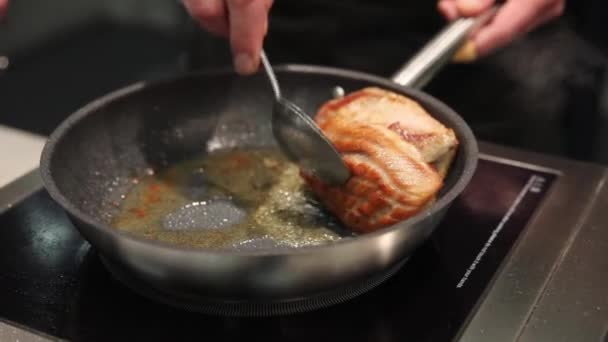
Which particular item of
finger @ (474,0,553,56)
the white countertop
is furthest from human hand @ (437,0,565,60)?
the white countertop

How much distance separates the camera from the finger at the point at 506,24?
1219 mm

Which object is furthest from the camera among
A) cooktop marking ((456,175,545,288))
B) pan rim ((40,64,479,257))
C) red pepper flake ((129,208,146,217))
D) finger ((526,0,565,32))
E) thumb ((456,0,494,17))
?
finger ((526,0,565,32))

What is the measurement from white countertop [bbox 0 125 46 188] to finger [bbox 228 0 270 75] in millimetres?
370

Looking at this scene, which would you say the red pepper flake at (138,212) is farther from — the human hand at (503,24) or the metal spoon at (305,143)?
the human hand at (503,24)

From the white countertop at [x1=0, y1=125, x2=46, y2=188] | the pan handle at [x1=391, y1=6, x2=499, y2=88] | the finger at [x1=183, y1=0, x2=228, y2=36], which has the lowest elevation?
the white countertop at [x1=0, y1=125, x2=46, y2=188]

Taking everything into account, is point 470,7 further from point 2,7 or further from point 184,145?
point 2,7

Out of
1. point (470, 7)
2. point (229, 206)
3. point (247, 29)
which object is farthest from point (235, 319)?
point (470, 7)

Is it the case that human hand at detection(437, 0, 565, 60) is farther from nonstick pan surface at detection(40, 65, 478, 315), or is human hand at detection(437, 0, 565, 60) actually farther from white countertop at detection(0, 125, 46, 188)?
white countertop at detection(0, 125, 46, 188)

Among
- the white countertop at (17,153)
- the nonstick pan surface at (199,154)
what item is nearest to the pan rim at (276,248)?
the nonstick pan surface at (199,154)

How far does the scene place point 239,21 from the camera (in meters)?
0.94

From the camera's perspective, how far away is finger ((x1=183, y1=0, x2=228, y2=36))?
3.10 ft

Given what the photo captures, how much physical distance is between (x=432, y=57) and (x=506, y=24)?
22 centimetres

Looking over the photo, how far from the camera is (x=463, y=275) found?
33.5 inches

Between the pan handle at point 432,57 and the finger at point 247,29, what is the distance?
230mm
